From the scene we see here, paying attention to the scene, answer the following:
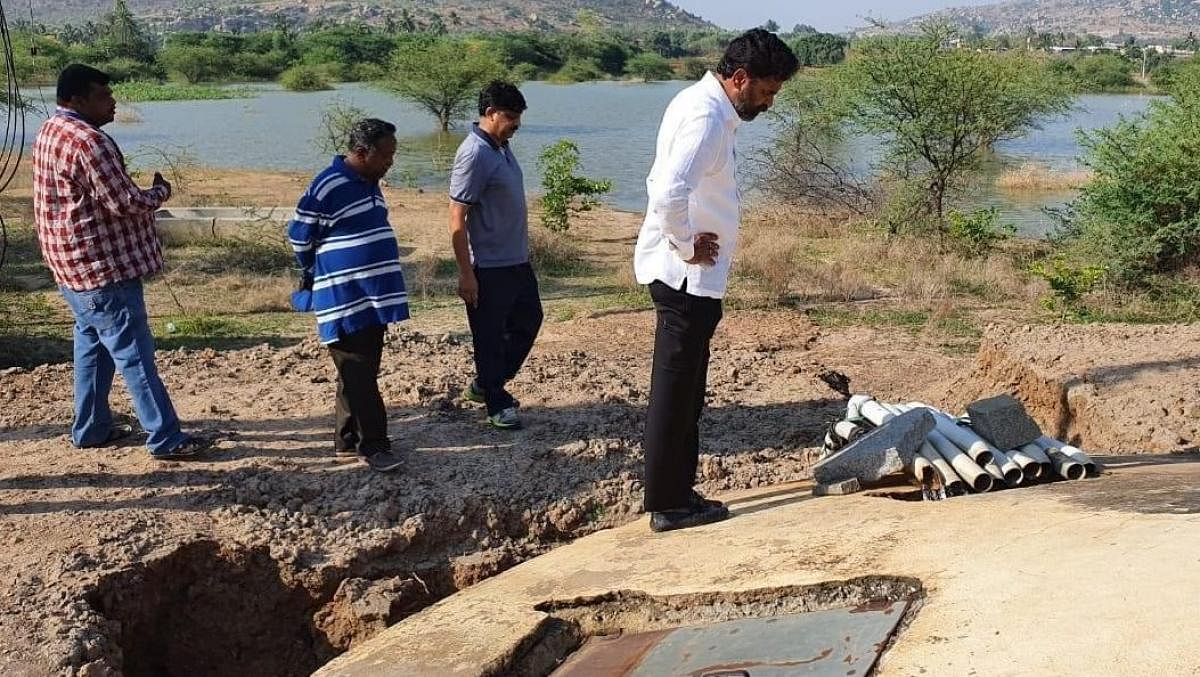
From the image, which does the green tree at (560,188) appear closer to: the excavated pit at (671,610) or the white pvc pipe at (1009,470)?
the white pvc pipe at (1009,470)

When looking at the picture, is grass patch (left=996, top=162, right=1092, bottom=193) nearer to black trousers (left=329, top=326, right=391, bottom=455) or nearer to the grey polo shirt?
the grey polo shirt

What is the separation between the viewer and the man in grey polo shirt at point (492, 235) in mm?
5070

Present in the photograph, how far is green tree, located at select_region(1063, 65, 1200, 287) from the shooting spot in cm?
1165

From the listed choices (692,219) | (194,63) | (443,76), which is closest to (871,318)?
(692,219)

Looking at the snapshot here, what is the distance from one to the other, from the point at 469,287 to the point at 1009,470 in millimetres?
2529

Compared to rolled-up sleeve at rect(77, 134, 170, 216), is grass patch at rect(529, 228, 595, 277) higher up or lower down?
lower down

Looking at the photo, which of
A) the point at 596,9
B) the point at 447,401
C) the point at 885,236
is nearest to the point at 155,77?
the point at 885,236

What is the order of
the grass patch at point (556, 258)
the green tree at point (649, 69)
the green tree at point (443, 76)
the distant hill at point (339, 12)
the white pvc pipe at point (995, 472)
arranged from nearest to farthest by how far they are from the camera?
1. the white pvc pipe at point (995, 472)
2. the grass patch at point (556, 258)
3. the green tree at point (443, 76)
4. the green tree at point (649, 69)
5. the distant hill at point (339, 12)

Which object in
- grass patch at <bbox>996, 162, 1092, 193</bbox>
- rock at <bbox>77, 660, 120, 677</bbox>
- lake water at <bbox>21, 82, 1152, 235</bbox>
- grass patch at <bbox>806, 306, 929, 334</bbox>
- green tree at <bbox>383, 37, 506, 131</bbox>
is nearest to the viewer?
rock at <bbox>77, 660, 120, 677</bbox>

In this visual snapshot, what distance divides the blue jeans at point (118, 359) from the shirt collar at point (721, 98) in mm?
2673

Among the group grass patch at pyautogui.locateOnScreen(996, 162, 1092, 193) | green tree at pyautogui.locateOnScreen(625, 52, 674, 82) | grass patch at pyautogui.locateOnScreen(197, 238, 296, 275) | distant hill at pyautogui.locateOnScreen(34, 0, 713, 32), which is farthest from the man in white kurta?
distant hill at pyautogui.locateOnScreen(34, 0, 713, 32)

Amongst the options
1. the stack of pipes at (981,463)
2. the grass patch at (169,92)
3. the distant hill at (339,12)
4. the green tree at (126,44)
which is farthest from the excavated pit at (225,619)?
the distant hill at (339,12)

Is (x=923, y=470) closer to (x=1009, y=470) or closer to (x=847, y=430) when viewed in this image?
(x=1009, y=470)

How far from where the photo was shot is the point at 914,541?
361 centimetres
